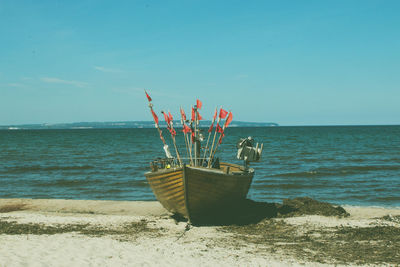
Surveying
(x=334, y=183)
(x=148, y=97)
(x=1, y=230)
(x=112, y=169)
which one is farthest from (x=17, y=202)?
(x=334, y=183)

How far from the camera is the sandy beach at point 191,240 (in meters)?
8.56

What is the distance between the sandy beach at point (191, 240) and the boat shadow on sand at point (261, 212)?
245mm

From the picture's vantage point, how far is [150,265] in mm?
8297

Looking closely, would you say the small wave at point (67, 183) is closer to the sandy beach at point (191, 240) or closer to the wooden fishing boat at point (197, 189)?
the sandy beach at point (191, 240)

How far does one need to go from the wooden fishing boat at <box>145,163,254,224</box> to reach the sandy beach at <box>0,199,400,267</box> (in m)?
0.53

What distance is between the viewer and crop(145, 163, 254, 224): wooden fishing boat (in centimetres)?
1170

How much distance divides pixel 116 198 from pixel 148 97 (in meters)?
7.52

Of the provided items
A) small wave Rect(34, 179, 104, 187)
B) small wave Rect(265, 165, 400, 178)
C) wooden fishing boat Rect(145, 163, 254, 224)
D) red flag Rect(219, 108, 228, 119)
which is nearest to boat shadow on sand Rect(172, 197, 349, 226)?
wooden fishing boat Rect(145, 163, 254, 224)

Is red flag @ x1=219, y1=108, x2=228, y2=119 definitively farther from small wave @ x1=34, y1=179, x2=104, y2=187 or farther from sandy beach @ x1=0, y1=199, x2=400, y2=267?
small wave @ x1=34, y1=179, x2=104, y2=187

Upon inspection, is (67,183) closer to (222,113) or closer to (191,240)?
(222,113)

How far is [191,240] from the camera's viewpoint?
10633 millimetres

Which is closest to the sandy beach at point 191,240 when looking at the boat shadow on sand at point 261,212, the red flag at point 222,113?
the boat shadow on sand at point 261,212

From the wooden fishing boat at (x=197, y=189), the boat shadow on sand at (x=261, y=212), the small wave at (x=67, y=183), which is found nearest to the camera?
the wooden fishing boat at (x=197, y=189)

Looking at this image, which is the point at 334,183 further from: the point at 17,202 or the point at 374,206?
the point at 17,202
